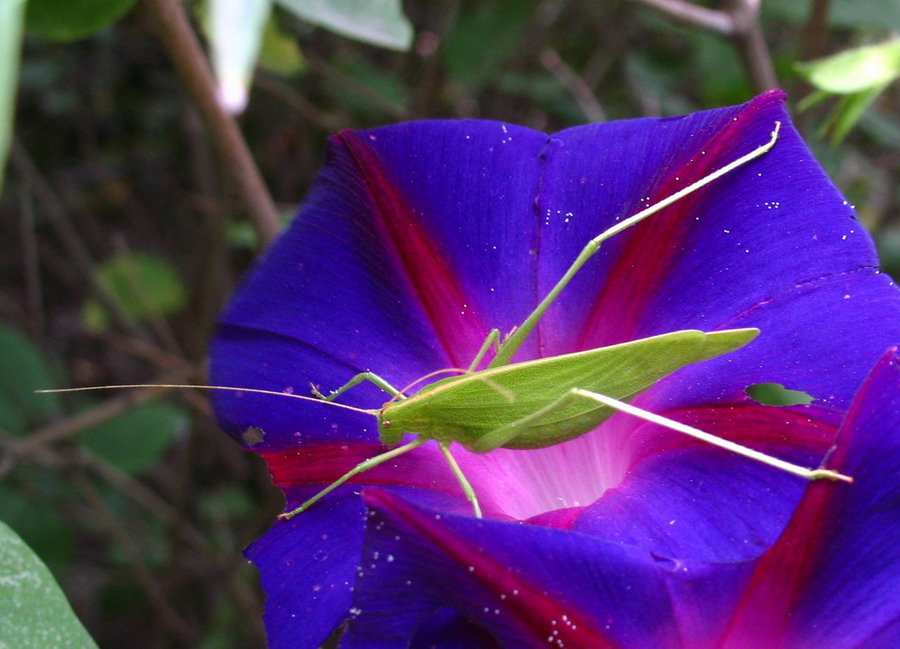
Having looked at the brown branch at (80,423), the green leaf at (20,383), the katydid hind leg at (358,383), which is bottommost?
the green leaf at (20,383)

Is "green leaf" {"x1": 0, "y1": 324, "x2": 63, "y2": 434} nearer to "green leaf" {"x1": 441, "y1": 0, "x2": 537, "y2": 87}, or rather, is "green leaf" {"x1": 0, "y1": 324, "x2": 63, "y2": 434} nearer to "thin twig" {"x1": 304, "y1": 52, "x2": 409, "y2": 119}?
"thin twig" {"x1": 304, "y1": 52, "x2": 409, "y2": 119}

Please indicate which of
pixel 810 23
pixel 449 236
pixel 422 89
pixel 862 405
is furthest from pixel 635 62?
pixel 862 405

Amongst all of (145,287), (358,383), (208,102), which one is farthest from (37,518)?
(358,383)

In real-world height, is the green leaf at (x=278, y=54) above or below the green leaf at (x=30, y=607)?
below

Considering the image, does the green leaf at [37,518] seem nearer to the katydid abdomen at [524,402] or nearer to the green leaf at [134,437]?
the green leaf at [134,437]

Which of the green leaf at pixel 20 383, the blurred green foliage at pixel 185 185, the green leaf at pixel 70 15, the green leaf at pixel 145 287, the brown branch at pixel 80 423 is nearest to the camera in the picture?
the green leaf at pixel 70 15

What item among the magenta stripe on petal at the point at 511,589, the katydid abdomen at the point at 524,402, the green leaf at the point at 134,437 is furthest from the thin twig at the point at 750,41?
the green leaf at the point at 134,437

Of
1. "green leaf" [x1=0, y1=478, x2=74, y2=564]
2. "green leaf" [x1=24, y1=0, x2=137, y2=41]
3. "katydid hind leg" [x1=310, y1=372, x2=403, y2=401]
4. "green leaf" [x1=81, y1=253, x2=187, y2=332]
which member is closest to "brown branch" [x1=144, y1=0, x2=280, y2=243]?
"green leaf" [x1=24, y1=0, x2=137, y2=41]

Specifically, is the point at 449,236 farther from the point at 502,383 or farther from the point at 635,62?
the point at 635,62
